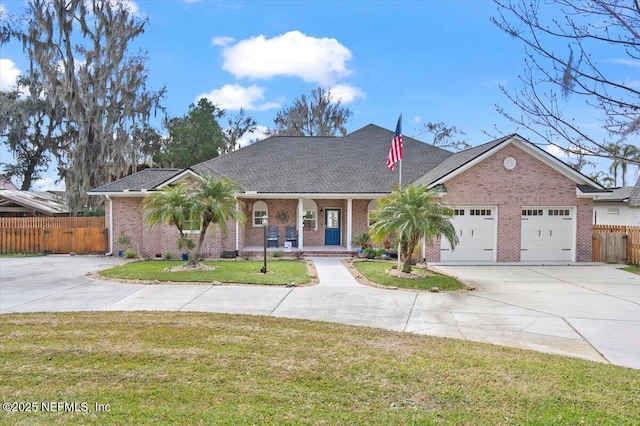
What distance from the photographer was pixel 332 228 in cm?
2056

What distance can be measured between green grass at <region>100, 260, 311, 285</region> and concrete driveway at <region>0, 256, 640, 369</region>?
26.9 inches

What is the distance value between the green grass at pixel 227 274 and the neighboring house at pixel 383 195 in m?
3.49

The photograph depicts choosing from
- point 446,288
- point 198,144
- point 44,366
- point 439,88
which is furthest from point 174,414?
point 198,144

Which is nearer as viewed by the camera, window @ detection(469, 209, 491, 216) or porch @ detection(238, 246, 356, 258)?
window @ detection(469, 209, 491, 216)

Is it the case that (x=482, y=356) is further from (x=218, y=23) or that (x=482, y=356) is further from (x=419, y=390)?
(x=218, y=23)

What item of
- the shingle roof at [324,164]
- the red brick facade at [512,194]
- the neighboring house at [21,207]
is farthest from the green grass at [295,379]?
the neighboring house at [21,207]

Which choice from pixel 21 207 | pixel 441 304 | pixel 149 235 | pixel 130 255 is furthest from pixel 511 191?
pixel 21 207

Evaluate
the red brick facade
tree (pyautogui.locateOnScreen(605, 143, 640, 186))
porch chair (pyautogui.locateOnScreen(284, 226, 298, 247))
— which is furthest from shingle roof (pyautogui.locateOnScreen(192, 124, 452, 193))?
tree (pyautogui.locateOnScreen(605, 143, 640, 186))

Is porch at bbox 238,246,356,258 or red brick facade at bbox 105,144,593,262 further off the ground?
red brick facade at bbox 105,144,593,262

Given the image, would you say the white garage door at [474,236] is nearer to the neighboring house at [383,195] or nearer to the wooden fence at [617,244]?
the neighboring house at [383,195]

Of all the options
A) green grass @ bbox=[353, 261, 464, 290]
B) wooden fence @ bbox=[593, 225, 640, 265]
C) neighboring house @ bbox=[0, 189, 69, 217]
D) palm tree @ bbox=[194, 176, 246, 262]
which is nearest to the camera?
green grass @ bbox=[353, 261, 464, 290]

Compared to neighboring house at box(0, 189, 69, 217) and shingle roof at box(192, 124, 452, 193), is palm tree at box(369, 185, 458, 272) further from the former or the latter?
neighboring house at box(0, 189, 69, 217)

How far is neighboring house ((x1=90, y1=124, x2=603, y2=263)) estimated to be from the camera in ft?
54.7

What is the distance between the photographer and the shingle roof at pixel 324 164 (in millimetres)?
19086
